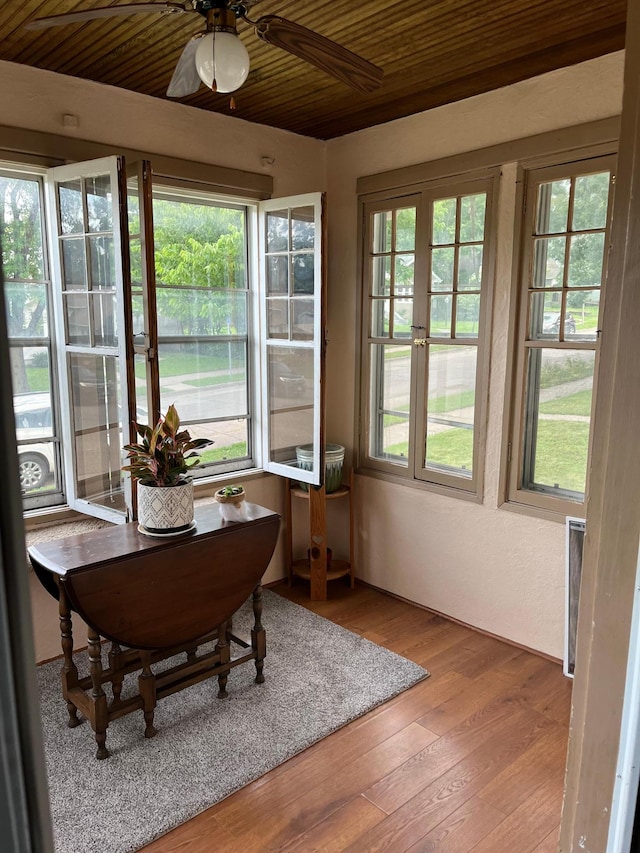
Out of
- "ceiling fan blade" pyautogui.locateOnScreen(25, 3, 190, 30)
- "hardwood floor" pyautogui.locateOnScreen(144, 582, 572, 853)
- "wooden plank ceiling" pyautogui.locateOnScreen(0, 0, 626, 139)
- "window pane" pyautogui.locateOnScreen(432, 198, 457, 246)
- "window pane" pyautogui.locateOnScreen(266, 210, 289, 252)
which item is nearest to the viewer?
"ceiling fan blade" pyautogui.locateOnScreen(25, 3, 190, 30)

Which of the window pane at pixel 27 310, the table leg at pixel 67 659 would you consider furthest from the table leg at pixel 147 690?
the window pane at pixel 27 310

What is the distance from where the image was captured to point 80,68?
2.68 meters

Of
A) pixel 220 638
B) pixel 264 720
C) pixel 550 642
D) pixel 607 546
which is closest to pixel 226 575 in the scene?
pixel 220 638

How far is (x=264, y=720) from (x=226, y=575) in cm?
61

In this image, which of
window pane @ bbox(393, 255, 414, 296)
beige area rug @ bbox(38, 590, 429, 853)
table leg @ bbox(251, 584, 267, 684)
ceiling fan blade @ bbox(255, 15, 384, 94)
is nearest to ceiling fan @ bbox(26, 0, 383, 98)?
ceiling fan blade @ bbox(255, 15, 384, 94)

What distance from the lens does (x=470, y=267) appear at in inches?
123

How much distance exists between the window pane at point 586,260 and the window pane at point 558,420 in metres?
0.31

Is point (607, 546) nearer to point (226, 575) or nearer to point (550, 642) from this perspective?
point (226, 575)

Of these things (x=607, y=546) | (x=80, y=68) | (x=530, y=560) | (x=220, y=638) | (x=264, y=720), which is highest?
(x=80, y=68)

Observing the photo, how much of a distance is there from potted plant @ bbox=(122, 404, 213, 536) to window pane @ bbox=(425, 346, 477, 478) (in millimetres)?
1482

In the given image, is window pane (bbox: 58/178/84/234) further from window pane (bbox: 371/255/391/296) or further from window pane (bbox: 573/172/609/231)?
window pane (bbox: 573/172/609/231)

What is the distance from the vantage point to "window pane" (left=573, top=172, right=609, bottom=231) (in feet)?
8.71

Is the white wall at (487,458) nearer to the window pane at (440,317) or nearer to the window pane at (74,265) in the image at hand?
the window pane at (440,317)

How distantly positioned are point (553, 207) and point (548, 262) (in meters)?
0.24
